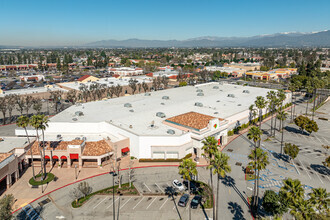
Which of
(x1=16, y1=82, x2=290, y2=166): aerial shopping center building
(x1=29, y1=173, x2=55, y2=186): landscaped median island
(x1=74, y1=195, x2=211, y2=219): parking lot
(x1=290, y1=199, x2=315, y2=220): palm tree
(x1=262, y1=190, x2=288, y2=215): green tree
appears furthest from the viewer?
(x1=16, y1=82, x2=290, y2=166): aerial shopping center building

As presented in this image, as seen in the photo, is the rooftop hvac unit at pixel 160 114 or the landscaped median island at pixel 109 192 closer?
the landscaped median island at pixel 109 192

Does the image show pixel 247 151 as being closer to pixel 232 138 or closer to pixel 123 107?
pixel 232 138

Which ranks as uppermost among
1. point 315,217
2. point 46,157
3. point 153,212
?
point 315,217

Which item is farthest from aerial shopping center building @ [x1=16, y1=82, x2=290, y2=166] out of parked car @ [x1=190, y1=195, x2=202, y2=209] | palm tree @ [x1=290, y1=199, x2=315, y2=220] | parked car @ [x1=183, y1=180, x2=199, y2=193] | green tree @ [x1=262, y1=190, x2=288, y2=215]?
palm tree @ [x1=290, y1=199, x2=315, y2=220]

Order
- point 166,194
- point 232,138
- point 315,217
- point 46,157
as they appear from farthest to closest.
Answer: point 232,138
point 46,157
point 166,194
point 315,217

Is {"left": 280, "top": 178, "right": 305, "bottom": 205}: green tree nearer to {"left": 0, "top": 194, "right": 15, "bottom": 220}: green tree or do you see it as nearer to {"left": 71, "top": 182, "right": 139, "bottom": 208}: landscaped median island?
{"left": 71, "top": 182, "right": 139, "bottom": 208}: landscaped median island

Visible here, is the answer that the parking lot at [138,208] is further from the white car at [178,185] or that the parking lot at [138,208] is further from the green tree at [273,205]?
the green tree at [273,205]

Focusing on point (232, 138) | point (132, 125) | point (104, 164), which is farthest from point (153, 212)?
point (232, 138)

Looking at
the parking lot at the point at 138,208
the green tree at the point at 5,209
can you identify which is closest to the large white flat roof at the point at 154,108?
the parking lot at the point at 138,208

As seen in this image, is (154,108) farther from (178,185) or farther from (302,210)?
(302,210)
